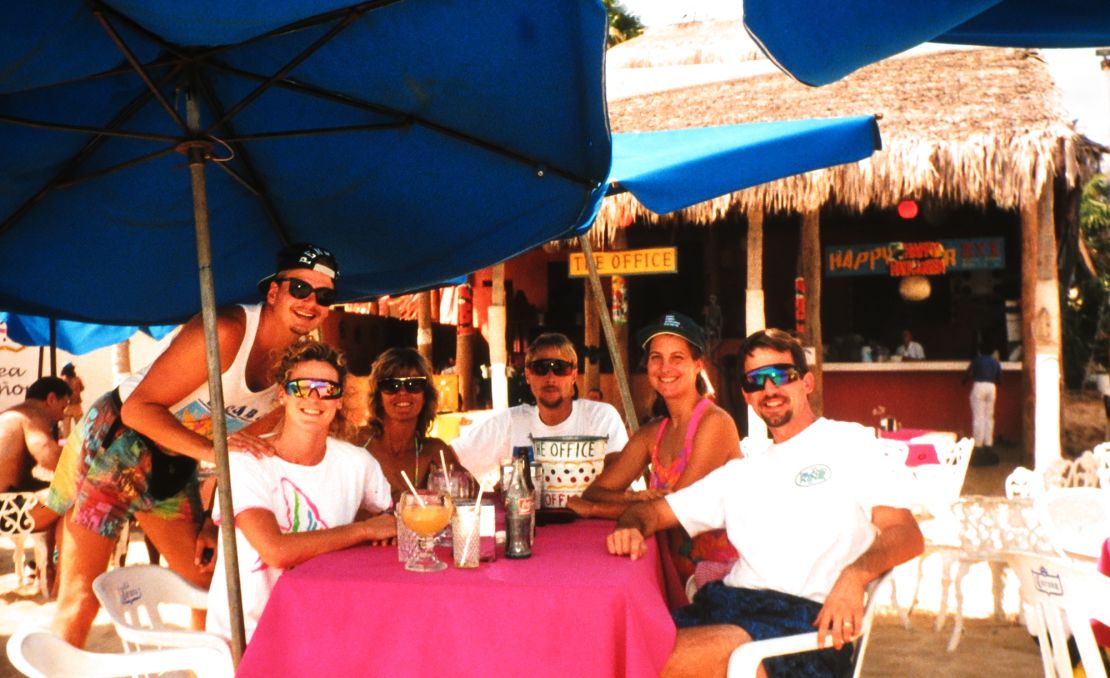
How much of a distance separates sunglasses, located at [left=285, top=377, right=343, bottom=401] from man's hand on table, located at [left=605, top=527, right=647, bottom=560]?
89 centimetres

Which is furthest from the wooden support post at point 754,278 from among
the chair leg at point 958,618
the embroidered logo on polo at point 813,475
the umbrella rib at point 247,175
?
the embroidered logo on polo at point 813,475

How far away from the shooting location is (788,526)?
2512 mm

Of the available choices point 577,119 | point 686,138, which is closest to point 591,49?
point 577,119

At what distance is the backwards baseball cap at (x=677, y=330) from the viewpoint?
312 cm

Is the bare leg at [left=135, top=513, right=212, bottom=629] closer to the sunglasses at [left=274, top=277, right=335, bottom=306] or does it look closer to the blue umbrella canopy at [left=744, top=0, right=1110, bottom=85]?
the sunglasses at [left=274, top=277, right=335, bottom=306]

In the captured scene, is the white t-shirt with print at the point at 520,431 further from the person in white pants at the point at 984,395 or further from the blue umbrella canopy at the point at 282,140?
the person in white pants at the point at 984,395

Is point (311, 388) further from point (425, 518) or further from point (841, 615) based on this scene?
point (841, 615)

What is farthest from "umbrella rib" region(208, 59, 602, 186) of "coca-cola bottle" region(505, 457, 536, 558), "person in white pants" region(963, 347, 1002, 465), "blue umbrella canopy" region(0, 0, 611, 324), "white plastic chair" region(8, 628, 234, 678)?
"person in white pants" region(963, 347, 1002, 465)

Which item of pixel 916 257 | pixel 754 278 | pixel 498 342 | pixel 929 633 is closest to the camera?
pixel 929 633

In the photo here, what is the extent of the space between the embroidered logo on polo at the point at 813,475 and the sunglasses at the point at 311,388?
Result: 4.36 feet

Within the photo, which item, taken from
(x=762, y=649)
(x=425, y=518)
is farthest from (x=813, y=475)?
(x=425, y=518)

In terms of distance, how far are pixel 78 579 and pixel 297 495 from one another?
2.82ft

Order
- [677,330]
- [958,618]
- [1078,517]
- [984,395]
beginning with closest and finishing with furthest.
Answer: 1. [677,330]
2. [1078,517]
3. [958,618]
4. [984,395]

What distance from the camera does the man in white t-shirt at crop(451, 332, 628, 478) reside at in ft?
12.4
